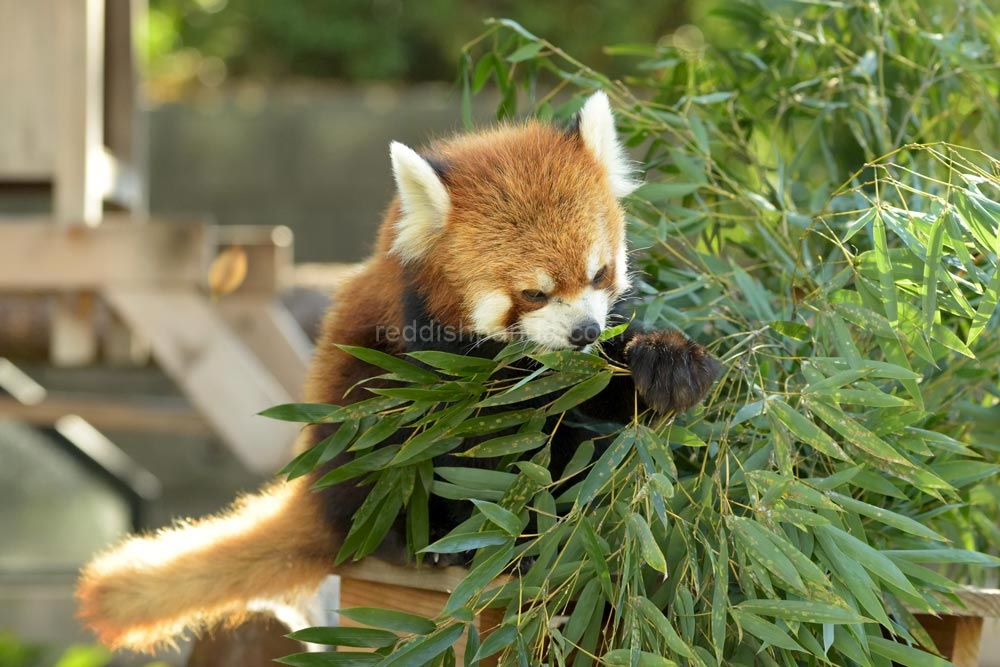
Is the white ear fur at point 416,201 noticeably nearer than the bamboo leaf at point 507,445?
No

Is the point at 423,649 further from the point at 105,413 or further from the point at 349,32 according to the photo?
the point at 349,32

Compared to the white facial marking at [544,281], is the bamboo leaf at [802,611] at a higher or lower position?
lower

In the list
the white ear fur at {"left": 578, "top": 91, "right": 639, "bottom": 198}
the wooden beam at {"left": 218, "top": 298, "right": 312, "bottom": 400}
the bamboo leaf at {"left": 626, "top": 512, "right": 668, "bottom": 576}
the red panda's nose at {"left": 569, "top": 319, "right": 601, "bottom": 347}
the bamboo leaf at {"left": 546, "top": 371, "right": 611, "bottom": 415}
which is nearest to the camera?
the bamboo leaf at {"left": 626, "top": 512, "right": 668, "bottom": 576}

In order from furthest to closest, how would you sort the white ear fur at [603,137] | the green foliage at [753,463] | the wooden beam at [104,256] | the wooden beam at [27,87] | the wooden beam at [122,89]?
the wooden beam at [122,89] → the wooden beam at [27,87] → the wooden beam at [104,256] → the white ear fur at [603,137] → the green foliage at [753,463]

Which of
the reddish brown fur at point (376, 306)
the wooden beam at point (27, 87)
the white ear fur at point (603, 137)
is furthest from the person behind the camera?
the wooden beam at point (27, 87)

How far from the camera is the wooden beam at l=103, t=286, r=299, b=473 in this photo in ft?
11.0

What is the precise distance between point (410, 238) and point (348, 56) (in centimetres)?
760

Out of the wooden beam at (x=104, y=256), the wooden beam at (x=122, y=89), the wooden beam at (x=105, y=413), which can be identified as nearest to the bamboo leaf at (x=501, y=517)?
the wooden beam at (x=104, y=256)

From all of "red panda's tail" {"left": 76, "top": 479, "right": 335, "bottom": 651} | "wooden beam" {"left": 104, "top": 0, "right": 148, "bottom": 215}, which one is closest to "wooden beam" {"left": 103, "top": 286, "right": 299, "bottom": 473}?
"red panda's tail" {"left": 76, "top": 479, "right": 335, "bottom": 651}

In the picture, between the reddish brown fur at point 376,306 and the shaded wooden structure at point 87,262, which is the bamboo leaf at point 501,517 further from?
the shaded wooden structure at point 87,262

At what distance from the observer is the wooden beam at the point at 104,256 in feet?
11.0

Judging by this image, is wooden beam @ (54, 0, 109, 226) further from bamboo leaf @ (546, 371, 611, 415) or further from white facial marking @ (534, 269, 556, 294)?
bamboo leaf @ (546, 371, 611, 415)

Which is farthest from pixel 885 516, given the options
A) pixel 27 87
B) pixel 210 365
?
pixel 27 87

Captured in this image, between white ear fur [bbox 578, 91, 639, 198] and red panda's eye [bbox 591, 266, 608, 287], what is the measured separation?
222 millimetres
